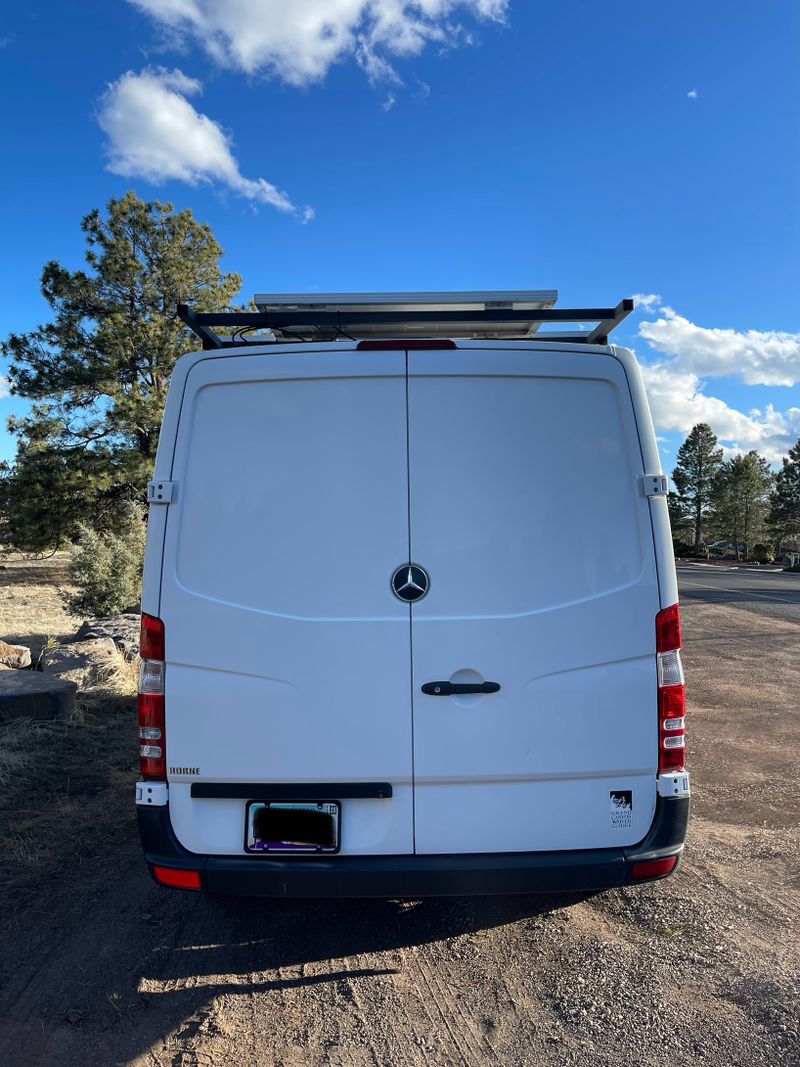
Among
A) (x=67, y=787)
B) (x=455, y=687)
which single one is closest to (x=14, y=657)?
(x=67, y=787)

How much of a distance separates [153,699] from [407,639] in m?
1.01

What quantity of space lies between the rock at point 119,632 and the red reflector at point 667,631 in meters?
7.04

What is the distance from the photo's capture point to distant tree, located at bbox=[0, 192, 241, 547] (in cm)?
2123

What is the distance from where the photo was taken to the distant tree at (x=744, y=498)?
60562 millimetres

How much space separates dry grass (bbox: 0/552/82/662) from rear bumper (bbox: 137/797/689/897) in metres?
7.19

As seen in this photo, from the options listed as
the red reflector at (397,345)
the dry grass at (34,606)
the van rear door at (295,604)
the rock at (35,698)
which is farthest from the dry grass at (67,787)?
the red reflector at (397,345)

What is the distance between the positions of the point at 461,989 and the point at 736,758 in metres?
3.79

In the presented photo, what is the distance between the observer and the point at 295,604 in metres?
2.64

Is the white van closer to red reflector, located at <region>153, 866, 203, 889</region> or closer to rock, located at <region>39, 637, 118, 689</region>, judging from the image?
red reflector, located at <region>153, 866, 203, 889</region>

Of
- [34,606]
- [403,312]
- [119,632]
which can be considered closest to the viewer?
[403,312]

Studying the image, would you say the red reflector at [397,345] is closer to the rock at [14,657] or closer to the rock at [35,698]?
the rock at [35,698]

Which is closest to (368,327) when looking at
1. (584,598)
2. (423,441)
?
(423,441)

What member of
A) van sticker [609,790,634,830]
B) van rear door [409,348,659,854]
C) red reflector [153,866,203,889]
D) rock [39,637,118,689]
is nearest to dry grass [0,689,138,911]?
rock [39,637,118,689]

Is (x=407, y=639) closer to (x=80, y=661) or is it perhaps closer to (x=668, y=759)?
(x=668, y=759)
